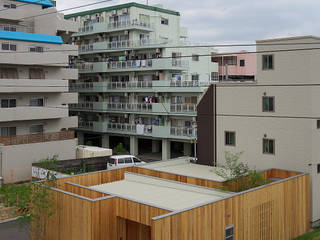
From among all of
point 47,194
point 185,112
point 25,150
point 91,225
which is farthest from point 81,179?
point 185,112

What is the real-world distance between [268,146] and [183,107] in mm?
18078

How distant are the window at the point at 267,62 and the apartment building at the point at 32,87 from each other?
64.1 ft

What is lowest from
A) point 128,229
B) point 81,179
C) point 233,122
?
point 128,229

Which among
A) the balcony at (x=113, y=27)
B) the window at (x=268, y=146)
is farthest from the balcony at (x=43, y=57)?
the window at (x=268, y=146)

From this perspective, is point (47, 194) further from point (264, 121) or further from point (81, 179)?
point (264, 121)

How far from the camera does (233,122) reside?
2414 centimetres

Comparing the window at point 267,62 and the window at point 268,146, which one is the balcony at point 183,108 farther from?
the window at point 268,146

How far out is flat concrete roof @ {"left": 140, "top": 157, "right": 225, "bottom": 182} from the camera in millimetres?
21844

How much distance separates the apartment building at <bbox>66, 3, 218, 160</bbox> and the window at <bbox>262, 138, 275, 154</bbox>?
53.8 ft

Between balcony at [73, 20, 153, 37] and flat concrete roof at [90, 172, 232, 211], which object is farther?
balcony at [73, 20, 153, 37]

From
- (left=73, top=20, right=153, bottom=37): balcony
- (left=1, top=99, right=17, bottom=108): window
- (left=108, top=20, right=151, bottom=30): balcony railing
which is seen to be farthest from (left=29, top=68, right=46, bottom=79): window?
(left=108, top=20, right=151, bottom=30): balcony railing

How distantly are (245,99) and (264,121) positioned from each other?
1753mm

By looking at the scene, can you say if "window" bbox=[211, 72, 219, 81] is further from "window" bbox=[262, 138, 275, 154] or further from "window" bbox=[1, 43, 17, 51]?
"window" bbox=[262, 138, 275, 154]

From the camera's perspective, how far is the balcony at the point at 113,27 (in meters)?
45.7
